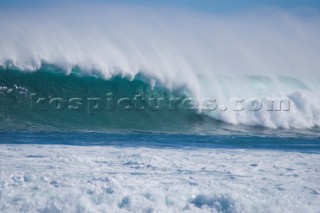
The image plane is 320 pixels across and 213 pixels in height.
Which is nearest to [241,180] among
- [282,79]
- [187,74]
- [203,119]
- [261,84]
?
[203,119]

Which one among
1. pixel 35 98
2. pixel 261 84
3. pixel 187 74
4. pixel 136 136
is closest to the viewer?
pixel 136 136

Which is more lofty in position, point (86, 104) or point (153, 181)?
point (86, 104)

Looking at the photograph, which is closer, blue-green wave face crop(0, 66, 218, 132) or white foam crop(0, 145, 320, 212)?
white foam crop(0, 145, 320, 212)

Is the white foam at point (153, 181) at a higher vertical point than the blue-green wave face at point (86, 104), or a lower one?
lower

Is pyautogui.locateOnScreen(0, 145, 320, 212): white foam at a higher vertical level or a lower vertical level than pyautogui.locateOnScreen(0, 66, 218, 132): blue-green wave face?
lower

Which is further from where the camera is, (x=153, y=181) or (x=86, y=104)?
(x=86, y=104)

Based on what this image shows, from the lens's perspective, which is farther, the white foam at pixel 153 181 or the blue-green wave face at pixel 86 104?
the blue-green wave face at pixel 86 104

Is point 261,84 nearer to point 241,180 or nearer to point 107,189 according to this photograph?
point 241,180

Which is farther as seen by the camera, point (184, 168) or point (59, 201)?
point (184, 168)
